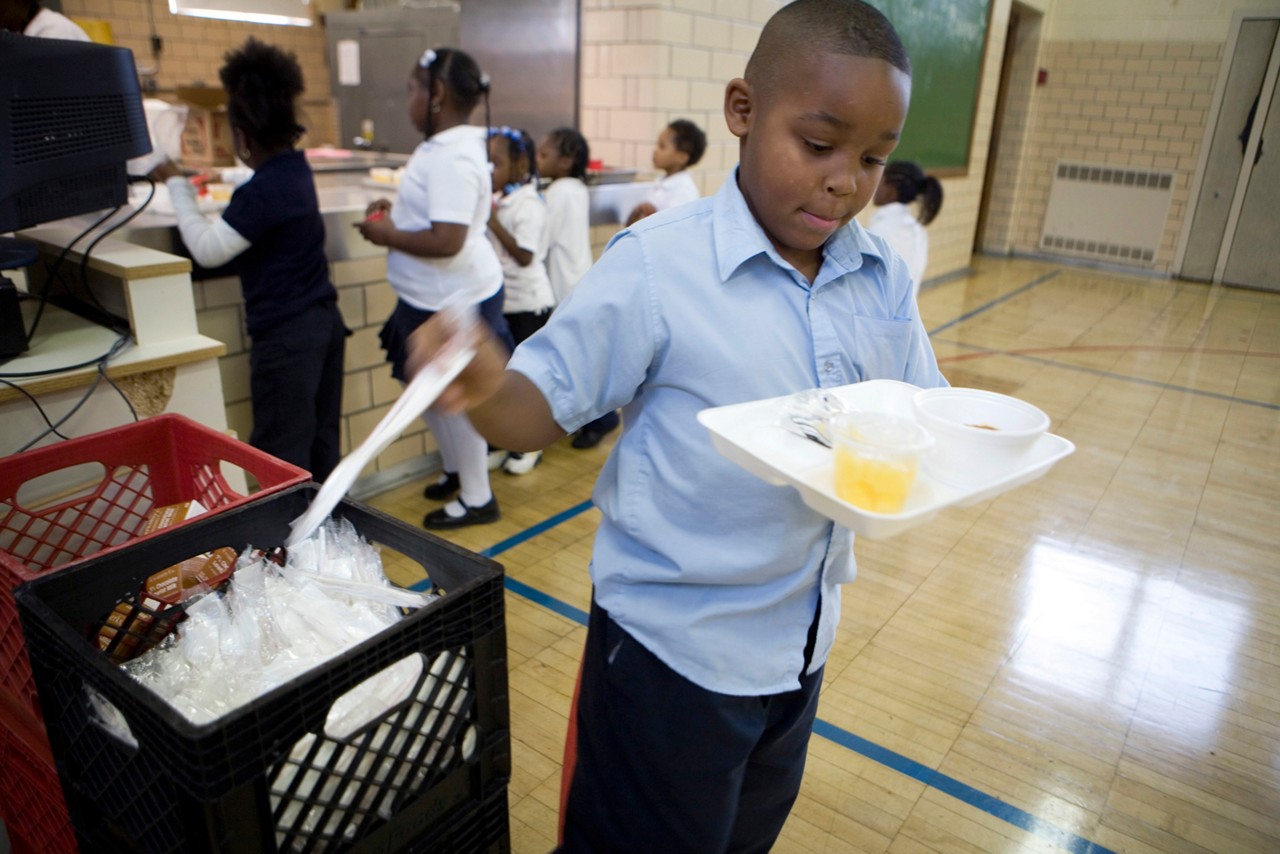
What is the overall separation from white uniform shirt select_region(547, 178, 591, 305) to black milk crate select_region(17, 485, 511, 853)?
8.30ft

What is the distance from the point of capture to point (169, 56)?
6.45 metres

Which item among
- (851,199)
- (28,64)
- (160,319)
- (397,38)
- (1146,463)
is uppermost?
(397,38)

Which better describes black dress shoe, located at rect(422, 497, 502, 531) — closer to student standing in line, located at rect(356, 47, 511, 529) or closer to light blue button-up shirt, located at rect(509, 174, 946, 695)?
student standing in line, located at rect(356, 47, 511, 529)

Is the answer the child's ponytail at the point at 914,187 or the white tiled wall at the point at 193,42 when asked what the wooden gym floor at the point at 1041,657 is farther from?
the white tiled wall at the point at 193,42

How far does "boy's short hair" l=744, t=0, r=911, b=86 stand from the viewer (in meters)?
0.85

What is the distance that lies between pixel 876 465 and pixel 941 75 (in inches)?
273

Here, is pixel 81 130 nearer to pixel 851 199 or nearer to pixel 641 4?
pixel 851 199

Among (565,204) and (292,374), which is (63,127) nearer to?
(292,374)

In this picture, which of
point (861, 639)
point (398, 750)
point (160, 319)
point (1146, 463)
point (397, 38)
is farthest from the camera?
point (397, 38)

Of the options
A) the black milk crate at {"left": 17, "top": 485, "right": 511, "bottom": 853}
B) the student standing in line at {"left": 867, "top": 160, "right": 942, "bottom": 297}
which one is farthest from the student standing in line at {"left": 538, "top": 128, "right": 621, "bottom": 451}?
the black milk crate at {"left": 17, "top": 485, "right": 511, "bottom": 853}

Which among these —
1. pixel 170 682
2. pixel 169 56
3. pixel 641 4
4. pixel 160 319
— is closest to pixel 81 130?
pixel 160 319

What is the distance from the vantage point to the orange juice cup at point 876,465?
712mm

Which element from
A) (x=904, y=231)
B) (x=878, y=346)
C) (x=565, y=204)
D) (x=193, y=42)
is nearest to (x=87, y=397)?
(x=878, y=346)

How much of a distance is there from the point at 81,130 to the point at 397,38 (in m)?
3.42
